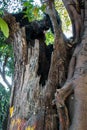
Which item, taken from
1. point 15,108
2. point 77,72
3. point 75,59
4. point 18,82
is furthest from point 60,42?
point 15,108

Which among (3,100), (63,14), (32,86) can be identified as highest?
(32,86)

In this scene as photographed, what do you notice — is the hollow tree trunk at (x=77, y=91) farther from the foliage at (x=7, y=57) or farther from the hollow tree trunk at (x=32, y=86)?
the foliage at (x=7, y=57)

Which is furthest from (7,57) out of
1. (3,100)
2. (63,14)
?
(63,14)

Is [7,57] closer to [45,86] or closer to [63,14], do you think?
[63,14]

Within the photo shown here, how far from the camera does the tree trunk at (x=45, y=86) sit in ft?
7.04

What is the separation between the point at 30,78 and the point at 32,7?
3.82 ft

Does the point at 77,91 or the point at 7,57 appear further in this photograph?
the point at 7,57

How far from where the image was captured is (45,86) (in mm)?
2408

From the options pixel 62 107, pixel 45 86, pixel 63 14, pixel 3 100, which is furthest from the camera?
pixel 3 100

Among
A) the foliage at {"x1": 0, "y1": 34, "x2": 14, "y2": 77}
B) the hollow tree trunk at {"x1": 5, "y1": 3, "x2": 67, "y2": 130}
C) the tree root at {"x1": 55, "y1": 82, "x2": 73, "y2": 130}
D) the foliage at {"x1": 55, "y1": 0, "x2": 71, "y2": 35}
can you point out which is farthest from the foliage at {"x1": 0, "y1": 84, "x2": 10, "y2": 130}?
the tree root at {"x1": 55, "y1": 82, "x2": 73, "y2": 130}

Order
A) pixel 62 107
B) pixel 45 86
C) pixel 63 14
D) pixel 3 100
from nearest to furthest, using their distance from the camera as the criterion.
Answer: pixel 62 107
pixel 45 86
pixel 63 14
pixel 3 100

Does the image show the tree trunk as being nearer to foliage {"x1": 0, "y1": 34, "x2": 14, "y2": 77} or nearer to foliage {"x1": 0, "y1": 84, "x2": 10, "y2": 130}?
foliage {"x1": 0, "y1": 34, "x2": 14, "y2": 77}

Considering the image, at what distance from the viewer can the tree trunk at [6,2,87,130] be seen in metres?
A: 2.14

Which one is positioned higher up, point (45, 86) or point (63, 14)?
point (45, 86)
